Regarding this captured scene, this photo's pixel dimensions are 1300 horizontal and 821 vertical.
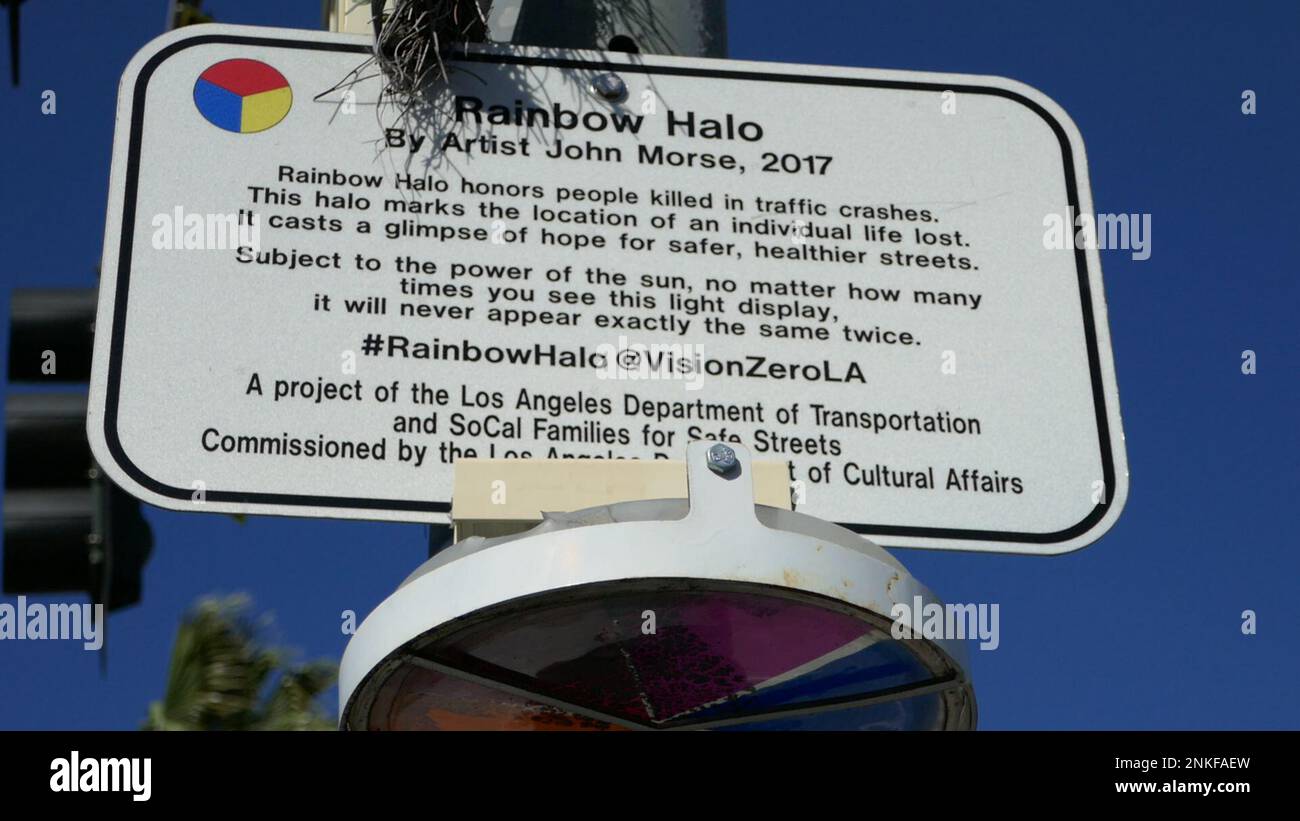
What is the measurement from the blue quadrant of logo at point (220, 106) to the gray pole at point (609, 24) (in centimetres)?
42

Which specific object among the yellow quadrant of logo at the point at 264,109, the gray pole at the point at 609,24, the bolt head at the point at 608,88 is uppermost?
the gray pole at the point at 609,24

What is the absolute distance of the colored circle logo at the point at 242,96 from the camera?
2174 millimetres

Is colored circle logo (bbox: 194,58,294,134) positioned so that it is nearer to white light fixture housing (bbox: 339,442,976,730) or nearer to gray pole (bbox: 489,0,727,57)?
gray pole (bbox: 489,0,727,57)

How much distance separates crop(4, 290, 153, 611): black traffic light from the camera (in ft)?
9.89

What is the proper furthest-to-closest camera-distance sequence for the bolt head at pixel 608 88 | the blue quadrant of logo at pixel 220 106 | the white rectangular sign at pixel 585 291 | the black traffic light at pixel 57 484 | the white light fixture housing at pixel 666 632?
the black traffic light at pixel 57 484 < the bolt head at pixel 608 88 < the blue quadrant of logo at pixel 220 106 < the white rectangular sign at pixel 585 291 < the white light fixture housing at pixel 666 632

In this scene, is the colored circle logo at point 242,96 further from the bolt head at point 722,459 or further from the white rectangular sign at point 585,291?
the bolt head at point 722,459

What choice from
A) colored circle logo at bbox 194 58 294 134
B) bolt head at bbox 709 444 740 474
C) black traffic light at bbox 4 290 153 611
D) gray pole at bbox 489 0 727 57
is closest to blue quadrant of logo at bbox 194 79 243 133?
colored circle logo at bbox 194 58 294 134

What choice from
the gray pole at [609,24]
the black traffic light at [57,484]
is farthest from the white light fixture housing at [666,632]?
the black traffic light at [57,484]

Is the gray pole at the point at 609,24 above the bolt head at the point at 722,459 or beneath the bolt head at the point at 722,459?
above

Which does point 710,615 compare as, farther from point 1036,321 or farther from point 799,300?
point 1036,321

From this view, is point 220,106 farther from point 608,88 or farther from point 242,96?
point 608,88
